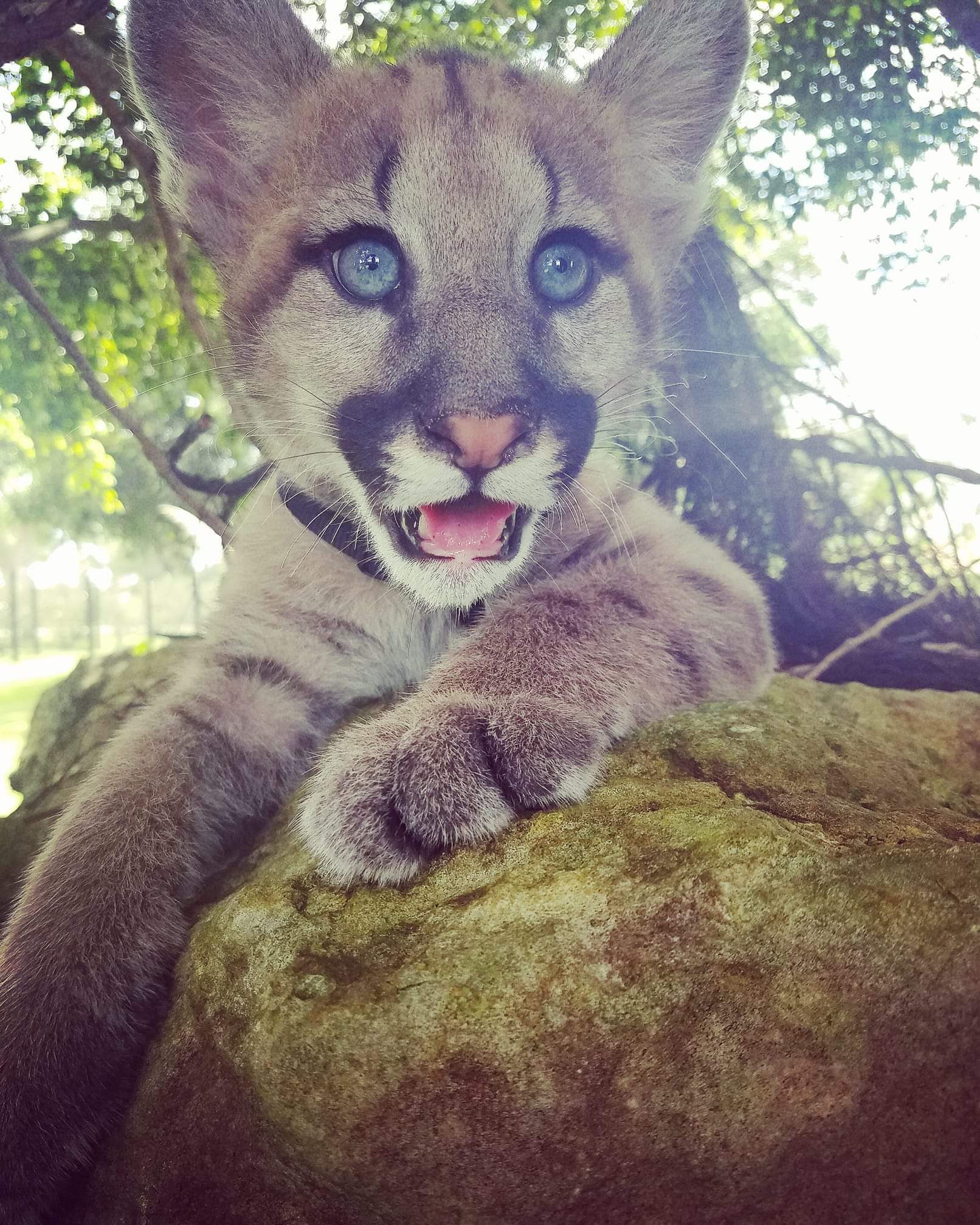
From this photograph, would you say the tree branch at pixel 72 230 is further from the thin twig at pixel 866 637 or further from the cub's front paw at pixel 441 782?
the thin twig at pixel 866 637

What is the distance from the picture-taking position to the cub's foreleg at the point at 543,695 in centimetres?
100

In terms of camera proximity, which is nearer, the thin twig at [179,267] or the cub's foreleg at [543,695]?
the cub's foreleg at [543,695]

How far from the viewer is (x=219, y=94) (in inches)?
57.2

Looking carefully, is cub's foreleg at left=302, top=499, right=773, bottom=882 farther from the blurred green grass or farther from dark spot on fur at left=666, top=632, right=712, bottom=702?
the blurred green grass

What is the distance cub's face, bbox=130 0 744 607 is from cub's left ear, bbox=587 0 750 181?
2cm

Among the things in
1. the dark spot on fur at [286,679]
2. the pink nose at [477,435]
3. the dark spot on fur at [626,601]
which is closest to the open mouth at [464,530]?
the pink nose at [477,435]

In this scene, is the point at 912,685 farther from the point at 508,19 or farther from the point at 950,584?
the point at 508,19

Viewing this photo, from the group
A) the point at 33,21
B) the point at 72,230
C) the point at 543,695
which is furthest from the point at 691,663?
the point at 72,230

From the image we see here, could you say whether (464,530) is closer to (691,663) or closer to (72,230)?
(691,663)

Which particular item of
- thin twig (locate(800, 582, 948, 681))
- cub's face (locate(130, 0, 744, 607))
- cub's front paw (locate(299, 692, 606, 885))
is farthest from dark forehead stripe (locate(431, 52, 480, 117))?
thin twig (locate(800, 582, 948, 681))

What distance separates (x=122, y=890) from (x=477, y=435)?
0.87 meters

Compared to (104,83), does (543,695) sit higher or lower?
lower

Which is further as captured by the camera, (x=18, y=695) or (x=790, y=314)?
(x=18, y=695)

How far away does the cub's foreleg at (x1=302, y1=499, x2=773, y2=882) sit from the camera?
1.00 metres
